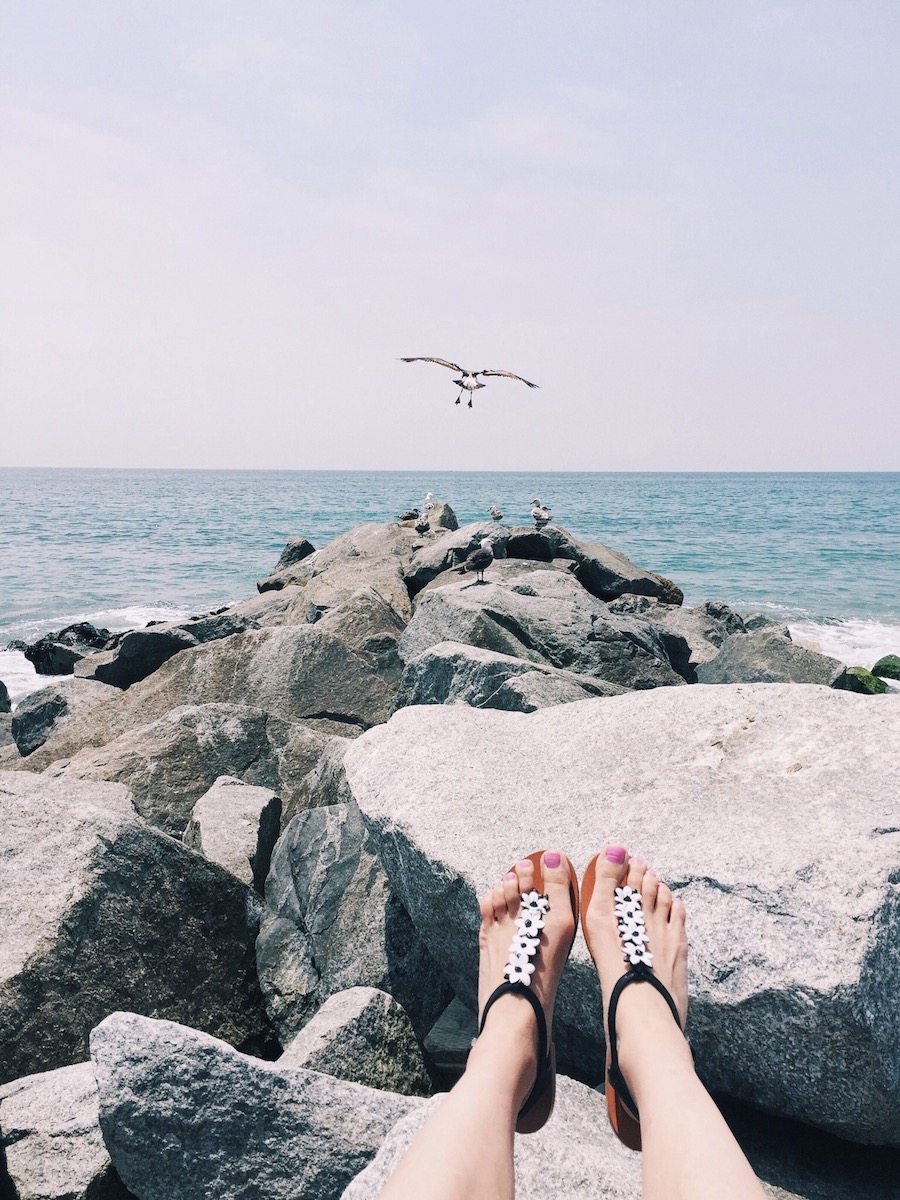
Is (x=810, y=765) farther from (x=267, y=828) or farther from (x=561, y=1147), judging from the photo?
(x=267, y=828)

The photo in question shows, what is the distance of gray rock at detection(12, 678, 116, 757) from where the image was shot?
7.20 m

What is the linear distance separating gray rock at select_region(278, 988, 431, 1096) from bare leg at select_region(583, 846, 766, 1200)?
2.24ft

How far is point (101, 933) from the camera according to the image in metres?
2.79

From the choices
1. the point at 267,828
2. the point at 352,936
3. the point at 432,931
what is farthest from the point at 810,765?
the point at 267,828

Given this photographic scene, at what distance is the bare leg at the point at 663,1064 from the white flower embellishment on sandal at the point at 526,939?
0.18 metres

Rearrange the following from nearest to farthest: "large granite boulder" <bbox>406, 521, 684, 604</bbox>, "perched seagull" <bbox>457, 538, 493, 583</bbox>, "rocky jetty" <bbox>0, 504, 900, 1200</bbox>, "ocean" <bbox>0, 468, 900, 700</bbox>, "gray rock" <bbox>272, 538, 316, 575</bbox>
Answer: "rocky jetty" <bbox>0, 504, 900, 1200</bbox>
"perched seagull" <bbox>457, 538, 493, 583</bbox>
"large granite boulder" <bbox>406, 521, 684, 604</bbox>
"ocean" <bbox>0, 468, 900, 700</bbox>
"gray rock" <bbox>272, 538, 316, 575</bbox>

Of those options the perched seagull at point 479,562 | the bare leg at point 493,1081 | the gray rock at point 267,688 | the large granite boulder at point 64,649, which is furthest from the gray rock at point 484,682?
the large granite boulder at point 64,649

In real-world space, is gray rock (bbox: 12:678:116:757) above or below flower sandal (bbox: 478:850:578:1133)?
below

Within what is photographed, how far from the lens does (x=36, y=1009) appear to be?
2.65 metres

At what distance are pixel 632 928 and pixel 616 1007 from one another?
22 cm

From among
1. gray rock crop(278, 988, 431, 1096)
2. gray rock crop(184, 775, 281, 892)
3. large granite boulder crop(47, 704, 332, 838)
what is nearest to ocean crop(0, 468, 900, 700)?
large granite boulder crop(47, 704, 332, 838)

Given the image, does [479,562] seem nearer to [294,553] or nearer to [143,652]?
[143,652]

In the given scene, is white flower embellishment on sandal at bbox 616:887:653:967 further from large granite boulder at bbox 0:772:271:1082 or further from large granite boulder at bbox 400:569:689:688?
large granite boulder at bbox 400:569:689:688

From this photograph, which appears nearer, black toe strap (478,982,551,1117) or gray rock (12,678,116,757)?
black toe strap (478,982,551,1117)
